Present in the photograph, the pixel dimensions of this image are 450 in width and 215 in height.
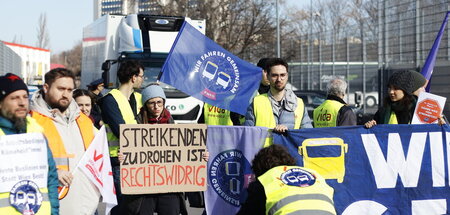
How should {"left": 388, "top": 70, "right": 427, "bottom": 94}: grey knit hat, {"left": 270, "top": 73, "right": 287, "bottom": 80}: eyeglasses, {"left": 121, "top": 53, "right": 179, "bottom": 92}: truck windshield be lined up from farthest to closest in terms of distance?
1. {"left": 121, "top": 53, "right": 179, "bottom": 92}: truck windshield
2. {"left": 388, "top": 70, "right": 427, "bottom": 94}: grey knit hat
3. {"left": 270, "top": 73, "right": 287, "bottom": 80}: eyeglasses

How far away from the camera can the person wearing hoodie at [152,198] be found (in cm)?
709

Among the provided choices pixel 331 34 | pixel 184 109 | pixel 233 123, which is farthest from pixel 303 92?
pixel 233 123

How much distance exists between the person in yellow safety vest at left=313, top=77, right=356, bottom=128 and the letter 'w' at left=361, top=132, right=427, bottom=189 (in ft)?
3.73

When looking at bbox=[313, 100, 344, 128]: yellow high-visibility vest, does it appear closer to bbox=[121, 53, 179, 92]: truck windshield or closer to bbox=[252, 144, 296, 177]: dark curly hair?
bbox=[252, 144, 296, 177]: dark curly hair

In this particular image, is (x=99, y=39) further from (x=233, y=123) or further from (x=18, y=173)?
(x=18, y=173)

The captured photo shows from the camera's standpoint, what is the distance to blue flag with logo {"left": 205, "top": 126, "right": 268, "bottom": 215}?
7.36 meters

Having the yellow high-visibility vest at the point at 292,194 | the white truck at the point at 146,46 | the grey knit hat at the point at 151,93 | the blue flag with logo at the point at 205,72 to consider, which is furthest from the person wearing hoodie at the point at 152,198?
the white truck at the point at 146,46

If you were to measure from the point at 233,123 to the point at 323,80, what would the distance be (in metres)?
27.5

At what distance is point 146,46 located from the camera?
19938 mm

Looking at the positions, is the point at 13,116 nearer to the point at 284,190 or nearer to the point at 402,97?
the point at 284,190

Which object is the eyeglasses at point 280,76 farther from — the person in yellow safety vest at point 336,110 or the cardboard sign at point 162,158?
the person in yellow safety vest at point 336,110

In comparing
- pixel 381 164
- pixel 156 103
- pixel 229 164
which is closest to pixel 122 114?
pixel 156 103

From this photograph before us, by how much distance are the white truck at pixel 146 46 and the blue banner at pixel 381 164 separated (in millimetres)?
11841

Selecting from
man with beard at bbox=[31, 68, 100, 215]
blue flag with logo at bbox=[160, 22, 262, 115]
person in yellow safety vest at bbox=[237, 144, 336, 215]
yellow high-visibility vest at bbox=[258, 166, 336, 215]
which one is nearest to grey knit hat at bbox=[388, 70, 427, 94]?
blue flag with logo at bbox=[160, 22, 262, 115]
